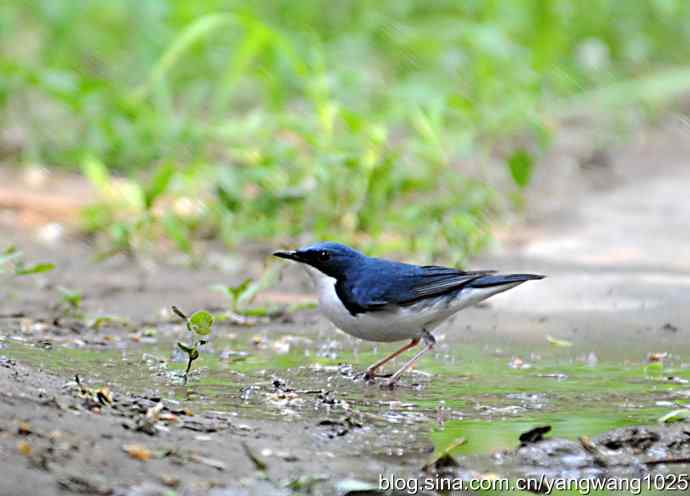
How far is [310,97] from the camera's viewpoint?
8922 millimetres

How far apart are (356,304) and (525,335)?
4.08ft

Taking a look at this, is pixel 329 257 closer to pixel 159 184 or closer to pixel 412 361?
pixel 412 361

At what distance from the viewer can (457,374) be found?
16.1 feet

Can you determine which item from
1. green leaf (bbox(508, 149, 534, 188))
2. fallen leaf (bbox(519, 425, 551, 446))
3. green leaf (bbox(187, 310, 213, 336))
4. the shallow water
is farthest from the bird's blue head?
green leaf (bbox(508, 149, 534, 188))

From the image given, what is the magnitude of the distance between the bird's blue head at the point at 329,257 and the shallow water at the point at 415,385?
0.40 metres

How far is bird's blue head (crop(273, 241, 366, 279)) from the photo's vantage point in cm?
510

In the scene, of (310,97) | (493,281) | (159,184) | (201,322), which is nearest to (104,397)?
(201,322)

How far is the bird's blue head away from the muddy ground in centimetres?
41

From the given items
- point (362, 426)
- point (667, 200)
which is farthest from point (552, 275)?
point (362, 426)

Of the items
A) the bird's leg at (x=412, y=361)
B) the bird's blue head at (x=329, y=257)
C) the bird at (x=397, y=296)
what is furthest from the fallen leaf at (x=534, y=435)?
the bird's blue head at (x=329, y=257)

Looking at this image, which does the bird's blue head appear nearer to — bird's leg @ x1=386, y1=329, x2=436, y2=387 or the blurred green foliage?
bird's leg @ x1=386, y1=329, x2=436, y2=387

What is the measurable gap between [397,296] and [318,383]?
0.53m

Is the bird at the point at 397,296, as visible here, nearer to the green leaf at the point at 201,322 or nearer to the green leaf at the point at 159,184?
the green leaf at the point at 201,322

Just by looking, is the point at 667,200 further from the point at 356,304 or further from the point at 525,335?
the point at 356,304
